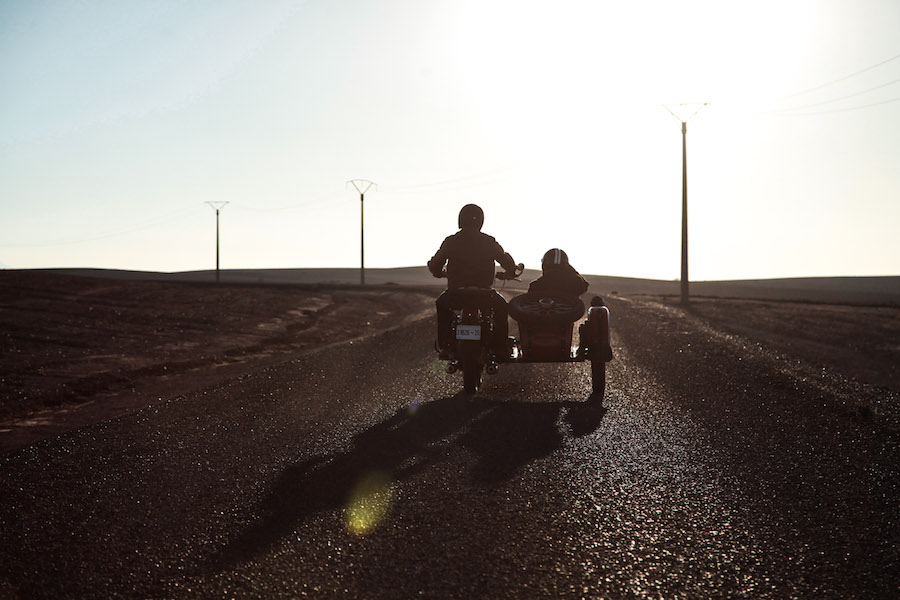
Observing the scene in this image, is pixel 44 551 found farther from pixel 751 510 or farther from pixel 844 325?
pixel 844 325

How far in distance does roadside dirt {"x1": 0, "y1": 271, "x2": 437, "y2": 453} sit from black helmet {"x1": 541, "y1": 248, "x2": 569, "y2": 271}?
5603mm

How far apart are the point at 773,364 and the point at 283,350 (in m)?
11.9

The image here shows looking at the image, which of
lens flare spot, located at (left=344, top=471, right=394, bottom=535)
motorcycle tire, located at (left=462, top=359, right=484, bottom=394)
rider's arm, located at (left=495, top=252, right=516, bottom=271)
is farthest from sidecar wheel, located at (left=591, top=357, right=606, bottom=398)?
lens flare spot, located at (left=344, top=471, right=394, bottom=535)

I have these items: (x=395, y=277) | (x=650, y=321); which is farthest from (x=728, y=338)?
(x=395, y=277)

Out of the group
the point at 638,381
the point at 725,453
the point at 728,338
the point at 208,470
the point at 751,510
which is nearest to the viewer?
the point at 751,510

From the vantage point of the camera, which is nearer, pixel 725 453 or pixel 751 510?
pixel 751 510

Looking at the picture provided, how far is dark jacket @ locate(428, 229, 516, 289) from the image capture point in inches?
399

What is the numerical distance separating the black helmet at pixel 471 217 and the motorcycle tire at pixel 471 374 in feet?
5.47

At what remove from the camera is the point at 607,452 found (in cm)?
677

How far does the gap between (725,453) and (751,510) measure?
1738 mm

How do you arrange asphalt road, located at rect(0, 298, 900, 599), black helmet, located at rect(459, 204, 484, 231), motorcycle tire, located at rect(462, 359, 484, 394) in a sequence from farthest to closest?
black helmet, located at rect(459, 204, 484, 231)
motorcycle tire, located at rect(462, 359, 484, 394)
asphalt road, located at rect(0, 298, 900, 599)

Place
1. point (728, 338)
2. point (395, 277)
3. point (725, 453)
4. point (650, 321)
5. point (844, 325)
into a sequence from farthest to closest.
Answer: point (395, 277) → point (844, 325) → point (650, 321) → point (728, 338) → point (725, 453)

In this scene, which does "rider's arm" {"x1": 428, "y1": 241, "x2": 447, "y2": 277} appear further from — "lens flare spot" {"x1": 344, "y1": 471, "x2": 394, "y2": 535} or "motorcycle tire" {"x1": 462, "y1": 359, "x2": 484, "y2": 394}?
"lens flare spot" {"x1": 344, "y1": 471, "x2": 394, "y2": 535}

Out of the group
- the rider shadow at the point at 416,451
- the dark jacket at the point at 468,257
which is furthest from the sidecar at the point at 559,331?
the rider shadow at the point at 416,451
